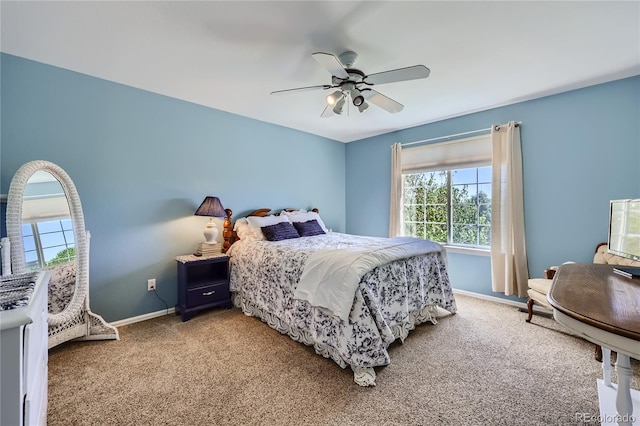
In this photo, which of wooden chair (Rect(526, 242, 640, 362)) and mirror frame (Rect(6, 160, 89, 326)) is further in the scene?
wooden chair (Rect(526, 242, 640, 362))

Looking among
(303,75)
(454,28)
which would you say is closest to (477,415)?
(454,28)

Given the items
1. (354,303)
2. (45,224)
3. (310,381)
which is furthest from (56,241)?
(354,303)

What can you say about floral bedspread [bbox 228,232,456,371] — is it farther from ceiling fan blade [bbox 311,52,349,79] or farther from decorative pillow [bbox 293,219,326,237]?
ceiling fan blade [bbox 311,52,349,79]

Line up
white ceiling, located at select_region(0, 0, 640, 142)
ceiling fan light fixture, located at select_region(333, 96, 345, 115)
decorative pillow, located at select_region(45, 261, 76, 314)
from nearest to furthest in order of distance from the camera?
white ceiling, located at select_region(0, 0, 640, 142) < decorative pillow, located at select_region(45, 261, 76, 314) < ceiling fan light fixture, located at select_region(333, 96, 345, 115)

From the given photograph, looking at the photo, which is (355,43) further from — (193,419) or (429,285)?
(193,419)

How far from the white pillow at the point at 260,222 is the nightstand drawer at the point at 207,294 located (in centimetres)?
69

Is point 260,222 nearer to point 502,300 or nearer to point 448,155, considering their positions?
point 448,155

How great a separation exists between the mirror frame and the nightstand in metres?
0.80

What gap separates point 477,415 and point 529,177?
2772 mm

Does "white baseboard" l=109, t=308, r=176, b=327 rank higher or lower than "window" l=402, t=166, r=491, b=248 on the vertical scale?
lower

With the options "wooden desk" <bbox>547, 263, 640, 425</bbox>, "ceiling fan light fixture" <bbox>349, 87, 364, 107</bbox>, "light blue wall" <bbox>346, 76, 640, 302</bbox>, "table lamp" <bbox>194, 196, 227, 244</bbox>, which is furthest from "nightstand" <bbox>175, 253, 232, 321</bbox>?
"light blue wall" <bbox>346, 76, 640, 302</bbox>

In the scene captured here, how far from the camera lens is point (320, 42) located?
205cm

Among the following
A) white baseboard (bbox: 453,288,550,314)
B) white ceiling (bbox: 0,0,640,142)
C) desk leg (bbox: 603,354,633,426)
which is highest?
white ceiling (bbox: 0,0,640,142)

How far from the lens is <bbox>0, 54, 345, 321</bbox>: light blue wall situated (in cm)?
231
